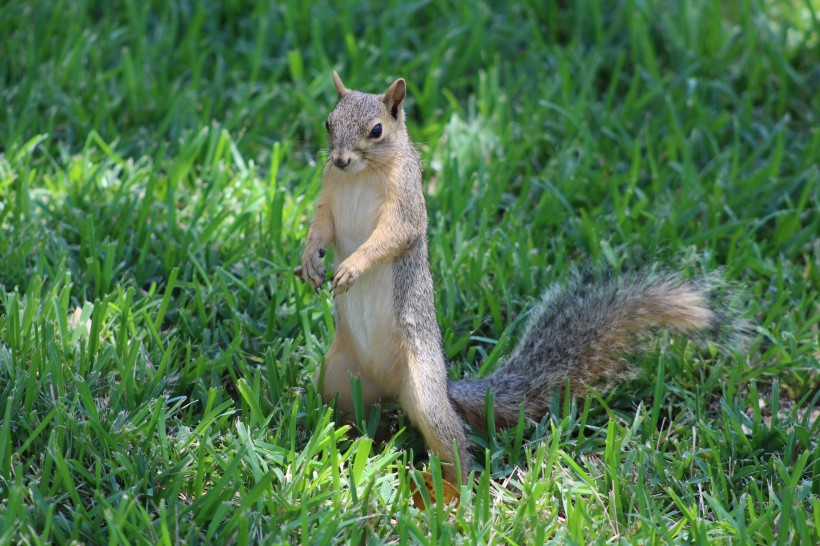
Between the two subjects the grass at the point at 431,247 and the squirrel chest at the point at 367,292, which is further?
the squirrel chest at the point at 367,292

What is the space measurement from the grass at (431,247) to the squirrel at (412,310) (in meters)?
0.11

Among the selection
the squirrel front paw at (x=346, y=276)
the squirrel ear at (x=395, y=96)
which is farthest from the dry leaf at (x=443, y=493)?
the squirrel ear at (x=395, y=96)

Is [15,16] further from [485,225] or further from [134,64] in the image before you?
[485,225]

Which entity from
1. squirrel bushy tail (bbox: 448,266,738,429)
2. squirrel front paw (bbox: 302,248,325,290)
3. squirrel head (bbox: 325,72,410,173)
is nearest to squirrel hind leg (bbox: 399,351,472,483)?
squirrel bushy tail (bbox: 448,266,738,429)

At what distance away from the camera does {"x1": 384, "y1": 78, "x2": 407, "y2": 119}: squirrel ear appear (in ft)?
8.54

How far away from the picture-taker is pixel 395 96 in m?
2.63

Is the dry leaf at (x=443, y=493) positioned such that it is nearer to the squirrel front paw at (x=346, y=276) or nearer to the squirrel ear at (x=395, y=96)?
the squirrel front paw at (x=346, y=276)

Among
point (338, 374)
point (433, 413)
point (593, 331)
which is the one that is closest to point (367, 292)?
point (338, 374)

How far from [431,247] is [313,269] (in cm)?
79

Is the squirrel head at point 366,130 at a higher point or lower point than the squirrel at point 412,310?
higher

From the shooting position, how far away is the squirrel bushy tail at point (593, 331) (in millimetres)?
2773

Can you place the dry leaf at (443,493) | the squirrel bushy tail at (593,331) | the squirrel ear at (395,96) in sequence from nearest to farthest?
the dry leaf at (443,493)
the squirrel ear at (395,96)
the squirrel bushy tail at (593,331)

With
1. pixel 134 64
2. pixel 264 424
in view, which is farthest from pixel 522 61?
pixel 264 424

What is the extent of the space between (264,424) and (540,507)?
0.70m
